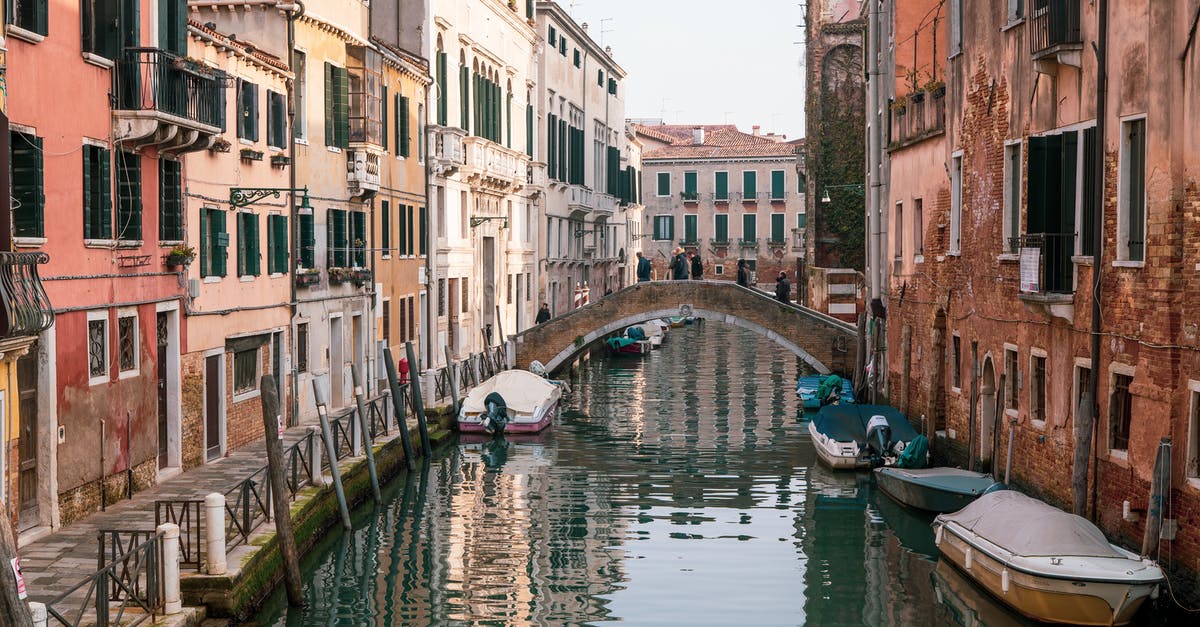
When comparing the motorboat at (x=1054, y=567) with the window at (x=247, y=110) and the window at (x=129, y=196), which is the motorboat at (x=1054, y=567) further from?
the window at (x=247, y=110)

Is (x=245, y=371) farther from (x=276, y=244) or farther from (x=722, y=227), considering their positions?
(x=722, y=227)

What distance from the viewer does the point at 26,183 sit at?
11.8m

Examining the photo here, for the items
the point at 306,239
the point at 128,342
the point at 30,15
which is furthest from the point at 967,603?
the point at 306,239

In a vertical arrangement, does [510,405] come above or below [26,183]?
below

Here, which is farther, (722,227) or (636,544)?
(722,227)

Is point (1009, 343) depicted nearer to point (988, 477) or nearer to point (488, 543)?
point (988, 477)

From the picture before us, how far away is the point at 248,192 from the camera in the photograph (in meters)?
18.2

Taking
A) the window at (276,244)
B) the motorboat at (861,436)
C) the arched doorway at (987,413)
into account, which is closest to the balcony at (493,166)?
the window at (276,244)

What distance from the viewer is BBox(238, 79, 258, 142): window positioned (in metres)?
17.8

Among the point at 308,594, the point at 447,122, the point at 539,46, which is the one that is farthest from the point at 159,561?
the point at 539,46

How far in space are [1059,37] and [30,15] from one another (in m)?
8.79

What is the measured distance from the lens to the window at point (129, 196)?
1409 centimetres

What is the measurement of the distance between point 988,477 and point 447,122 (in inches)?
609

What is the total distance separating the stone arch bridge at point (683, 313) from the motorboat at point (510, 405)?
538 cm
